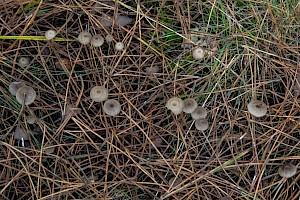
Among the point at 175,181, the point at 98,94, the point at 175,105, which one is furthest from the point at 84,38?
the point at 175,181

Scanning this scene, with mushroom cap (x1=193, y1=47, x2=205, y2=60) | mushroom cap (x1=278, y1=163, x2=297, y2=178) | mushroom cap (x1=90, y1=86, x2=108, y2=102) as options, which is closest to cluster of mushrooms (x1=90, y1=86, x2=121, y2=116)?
mushroom cap (x1=90, y1=86, x2=108, y2=102)

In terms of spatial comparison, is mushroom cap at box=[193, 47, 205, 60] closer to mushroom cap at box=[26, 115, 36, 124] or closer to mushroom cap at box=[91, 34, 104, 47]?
mushroom cap at box=[91, 34, 104, 47]

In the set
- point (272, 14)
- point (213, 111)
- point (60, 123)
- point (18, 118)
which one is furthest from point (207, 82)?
point (18, 118)

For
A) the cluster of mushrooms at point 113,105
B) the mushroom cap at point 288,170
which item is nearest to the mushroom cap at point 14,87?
the cluster of mushrooms at point 113,105

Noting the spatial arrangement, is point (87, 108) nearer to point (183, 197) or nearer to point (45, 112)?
point (45, 112)

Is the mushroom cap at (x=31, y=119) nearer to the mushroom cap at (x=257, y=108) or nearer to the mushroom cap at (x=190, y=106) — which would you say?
the mushroom cap at (x=190, y=106)

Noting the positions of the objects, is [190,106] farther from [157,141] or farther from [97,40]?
[97,40]
